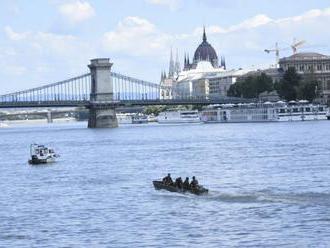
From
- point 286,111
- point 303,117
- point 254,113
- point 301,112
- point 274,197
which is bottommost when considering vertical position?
point 274,197

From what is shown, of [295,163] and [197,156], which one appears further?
[197,156]

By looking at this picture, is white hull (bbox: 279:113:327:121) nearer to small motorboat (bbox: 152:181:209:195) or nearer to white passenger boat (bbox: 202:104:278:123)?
white passenger boat (bbox: 202:104:278:123)

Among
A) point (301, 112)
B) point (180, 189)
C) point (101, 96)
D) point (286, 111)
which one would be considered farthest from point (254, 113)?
point (180, 189)

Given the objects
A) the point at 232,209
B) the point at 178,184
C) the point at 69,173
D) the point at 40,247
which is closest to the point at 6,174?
the point at 69,173

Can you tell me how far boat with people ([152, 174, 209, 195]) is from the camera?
48812 mm

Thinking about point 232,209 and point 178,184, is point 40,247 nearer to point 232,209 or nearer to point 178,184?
point 232,209

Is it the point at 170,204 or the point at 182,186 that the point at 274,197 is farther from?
the point at 182,186

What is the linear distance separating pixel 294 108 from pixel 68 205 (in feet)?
442

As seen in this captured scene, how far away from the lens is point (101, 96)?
188125 mm

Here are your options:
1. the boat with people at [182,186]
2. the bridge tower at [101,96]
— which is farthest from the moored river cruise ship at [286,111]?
the boat with people at [182,186]

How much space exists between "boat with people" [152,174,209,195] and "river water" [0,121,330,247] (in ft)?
1.43

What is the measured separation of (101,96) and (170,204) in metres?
142

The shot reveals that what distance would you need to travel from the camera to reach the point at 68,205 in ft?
157

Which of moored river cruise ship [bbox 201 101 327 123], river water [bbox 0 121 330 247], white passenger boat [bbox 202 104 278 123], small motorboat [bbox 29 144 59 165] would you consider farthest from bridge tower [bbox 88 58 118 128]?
river water [bbox 0 121 330 247]
